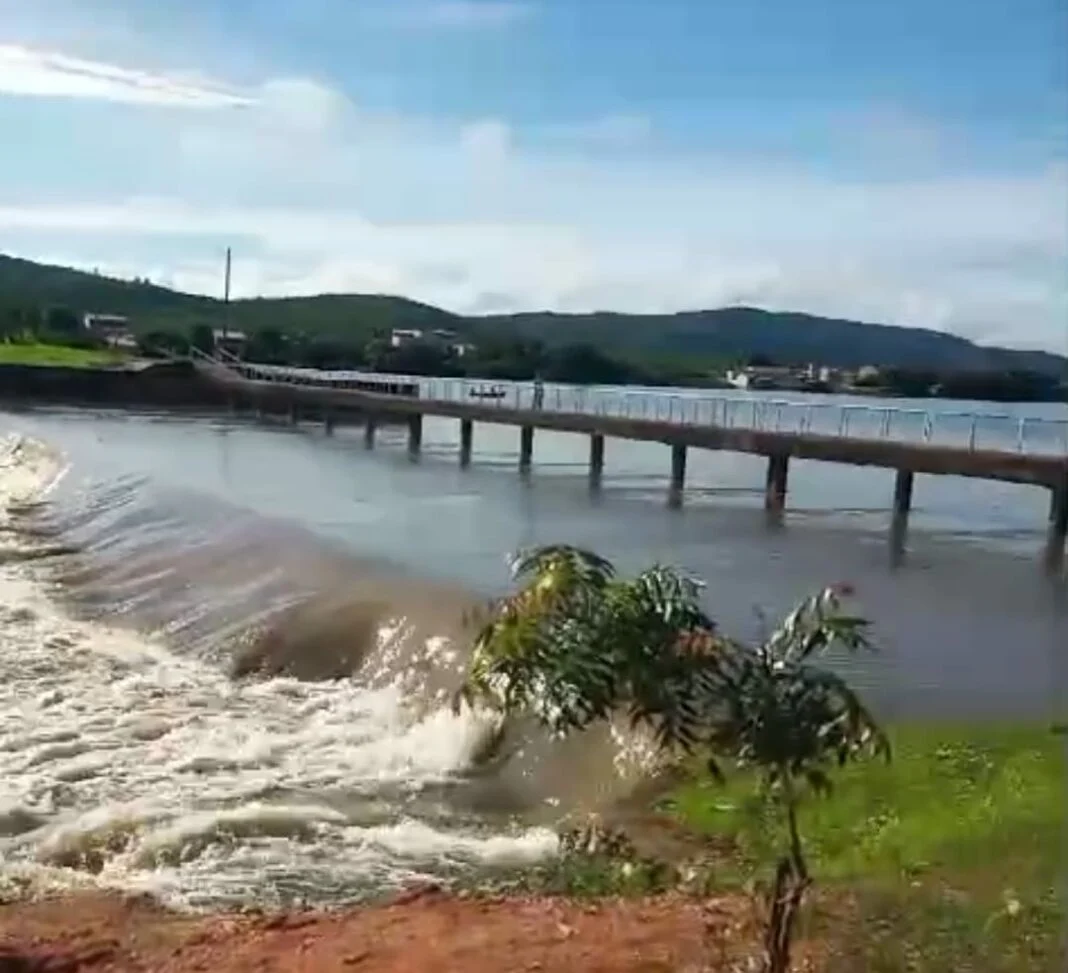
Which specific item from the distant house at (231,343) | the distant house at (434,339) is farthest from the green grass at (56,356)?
the distant house at (434,339)

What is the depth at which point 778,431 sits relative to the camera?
4022 centimetres

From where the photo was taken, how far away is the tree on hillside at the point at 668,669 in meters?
4.64

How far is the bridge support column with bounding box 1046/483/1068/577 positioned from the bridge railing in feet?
3.02

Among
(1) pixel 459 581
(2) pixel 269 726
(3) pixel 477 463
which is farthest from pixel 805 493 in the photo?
(2) pixel 269 726

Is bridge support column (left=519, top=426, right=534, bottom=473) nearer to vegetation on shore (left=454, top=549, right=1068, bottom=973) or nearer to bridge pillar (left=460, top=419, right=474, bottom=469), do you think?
bridge pillar (left=460, top=419, right=474, bottom=469)

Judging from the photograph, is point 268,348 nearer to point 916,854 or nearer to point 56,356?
point 56,356

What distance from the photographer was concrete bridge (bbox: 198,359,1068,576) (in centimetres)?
3344

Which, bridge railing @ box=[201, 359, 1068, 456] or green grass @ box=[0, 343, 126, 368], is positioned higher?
bridge railing @ box=[201, 359, 1068, 456]

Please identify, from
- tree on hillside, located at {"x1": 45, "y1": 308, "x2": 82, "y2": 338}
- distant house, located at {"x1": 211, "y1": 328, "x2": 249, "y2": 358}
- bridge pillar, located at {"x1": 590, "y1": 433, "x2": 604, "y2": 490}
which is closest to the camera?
bridge pillar, located at {"x1": 590, "y1": 433, "x2": 604, "y2": 490}

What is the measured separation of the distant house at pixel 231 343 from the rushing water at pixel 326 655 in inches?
2770

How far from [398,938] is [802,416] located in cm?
3511

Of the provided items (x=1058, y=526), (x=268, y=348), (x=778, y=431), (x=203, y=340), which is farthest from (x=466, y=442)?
(x=268, y=348)

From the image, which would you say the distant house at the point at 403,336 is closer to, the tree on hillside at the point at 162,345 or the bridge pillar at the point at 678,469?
the tree on hillside at the point at 162,345

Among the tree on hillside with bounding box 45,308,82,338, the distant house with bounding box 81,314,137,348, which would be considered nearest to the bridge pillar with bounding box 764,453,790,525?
the distant house with bounding box 81,314,137,348
